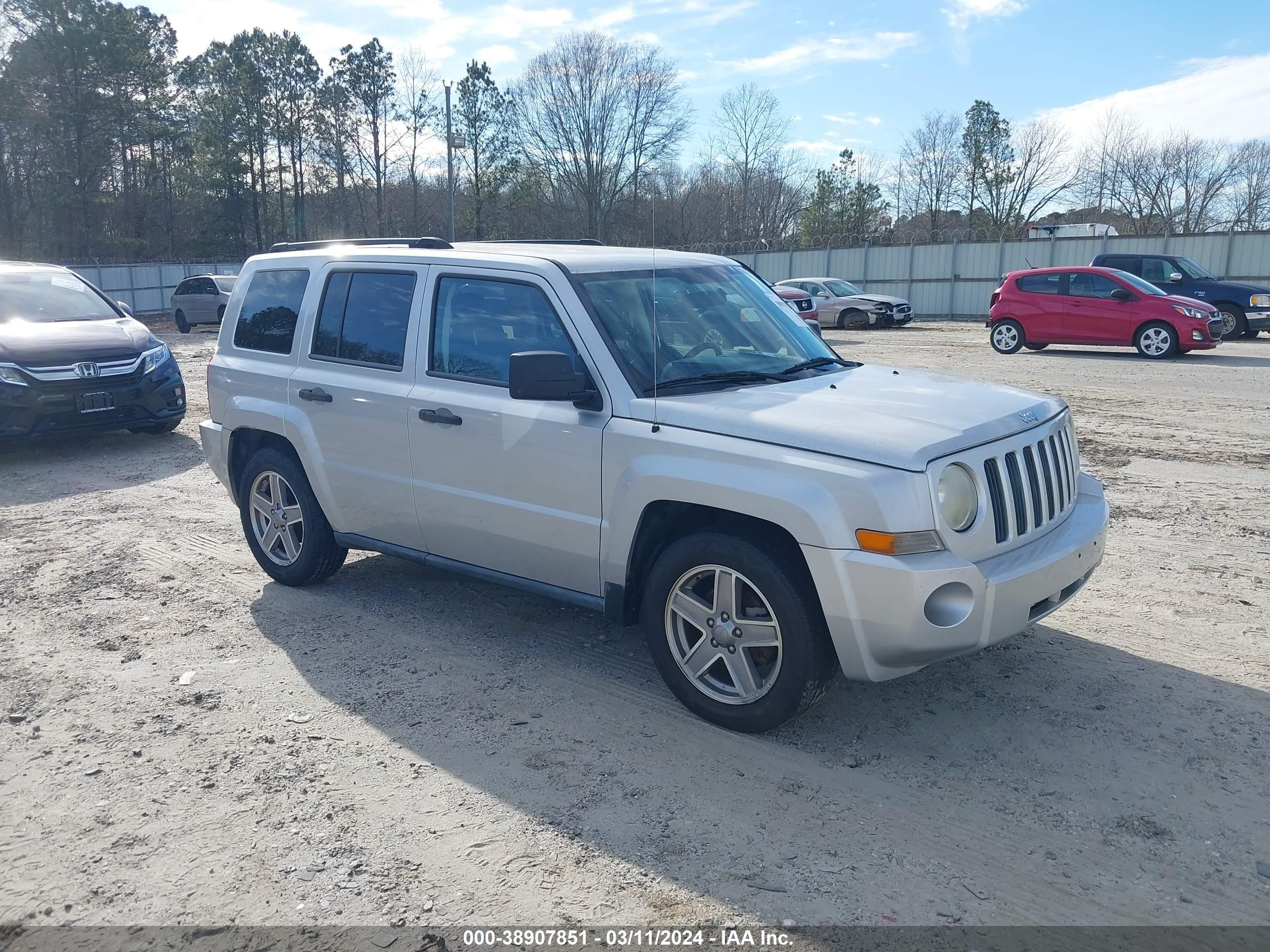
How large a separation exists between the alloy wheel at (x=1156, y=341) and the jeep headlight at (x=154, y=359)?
15.5 metres

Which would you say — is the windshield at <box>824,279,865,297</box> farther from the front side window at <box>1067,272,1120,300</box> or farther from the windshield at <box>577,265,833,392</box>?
the windshield at <box>577,265,833,392</box>

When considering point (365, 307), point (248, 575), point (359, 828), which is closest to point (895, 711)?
point (359, 828)

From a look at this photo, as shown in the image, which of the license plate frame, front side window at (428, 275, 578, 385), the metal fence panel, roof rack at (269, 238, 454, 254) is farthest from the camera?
the metal fence panel

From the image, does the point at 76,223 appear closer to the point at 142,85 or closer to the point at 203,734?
the point at 142,85

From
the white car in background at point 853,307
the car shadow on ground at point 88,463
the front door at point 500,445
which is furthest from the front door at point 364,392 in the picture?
the white car in background at point 853,307

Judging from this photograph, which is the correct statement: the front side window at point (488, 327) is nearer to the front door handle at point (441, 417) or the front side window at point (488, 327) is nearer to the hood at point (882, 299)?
the front door handle at point (441, 417)

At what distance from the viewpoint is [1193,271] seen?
20.3m

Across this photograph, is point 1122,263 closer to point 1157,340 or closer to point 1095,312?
point 1095,312

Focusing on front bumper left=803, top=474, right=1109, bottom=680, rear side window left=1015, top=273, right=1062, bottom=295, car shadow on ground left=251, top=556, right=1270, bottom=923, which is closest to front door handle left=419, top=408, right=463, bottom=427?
car shadow on ground left=251, top=556, right=1270, bottom=923

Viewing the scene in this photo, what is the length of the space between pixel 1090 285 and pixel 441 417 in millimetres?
16315

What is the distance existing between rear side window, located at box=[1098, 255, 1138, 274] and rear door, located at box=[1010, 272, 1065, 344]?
256 cm

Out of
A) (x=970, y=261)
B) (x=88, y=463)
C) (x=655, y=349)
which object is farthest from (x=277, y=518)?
(x=970, y=261)

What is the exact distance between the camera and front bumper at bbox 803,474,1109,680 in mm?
3461

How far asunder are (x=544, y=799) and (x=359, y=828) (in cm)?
65
